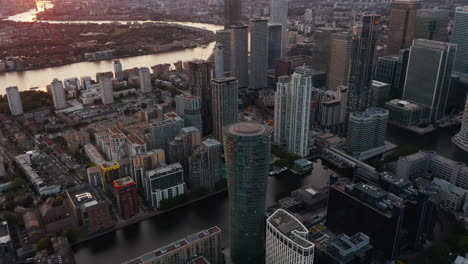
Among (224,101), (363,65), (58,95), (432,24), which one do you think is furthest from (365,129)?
(58,95)

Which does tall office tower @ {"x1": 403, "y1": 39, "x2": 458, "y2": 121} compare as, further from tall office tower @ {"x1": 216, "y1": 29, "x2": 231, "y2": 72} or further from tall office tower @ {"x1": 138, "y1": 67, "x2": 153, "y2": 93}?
tall office tower @ {"x1": 138, "y1": 67, "x2": 153, "y2": 93}

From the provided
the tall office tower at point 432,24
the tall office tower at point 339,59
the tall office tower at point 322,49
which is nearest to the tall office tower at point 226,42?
the tall office tower at point 322,49

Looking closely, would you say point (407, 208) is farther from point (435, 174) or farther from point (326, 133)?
point (326, 133)

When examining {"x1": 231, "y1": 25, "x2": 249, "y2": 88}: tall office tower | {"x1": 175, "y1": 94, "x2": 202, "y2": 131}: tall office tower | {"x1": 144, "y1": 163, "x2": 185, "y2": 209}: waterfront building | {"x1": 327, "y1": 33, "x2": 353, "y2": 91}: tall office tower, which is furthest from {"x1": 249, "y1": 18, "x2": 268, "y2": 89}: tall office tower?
{"x1": 144, "y1": 163, "x2": 185, "y2": 209}: waterfront building

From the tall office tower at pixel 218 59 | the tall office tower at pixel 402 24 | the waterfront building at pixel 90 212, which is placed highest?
the tall office tower at pixel 402 24

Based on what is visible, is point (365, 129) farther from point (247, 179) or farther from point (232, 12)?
point (232, 12)

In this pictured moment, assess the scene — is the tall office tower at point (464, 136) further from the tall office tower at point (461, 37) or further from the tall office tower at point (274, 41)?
the tall office tower at point (274, 41)
